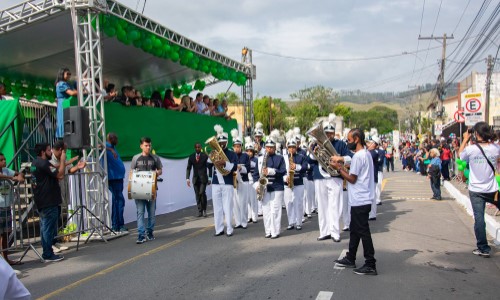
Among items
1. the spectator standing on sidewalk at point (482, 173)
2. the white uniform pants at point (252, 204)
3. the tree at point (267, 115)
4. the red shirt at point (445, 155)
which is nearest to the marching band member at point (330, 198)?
the spectator standing on sidewalk at point (482, 173)

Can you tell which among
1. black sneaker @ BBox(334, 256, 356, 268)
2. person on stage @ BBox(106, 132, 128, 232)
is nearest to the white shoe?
person on stage @ BBox(106, 132, 128, 232)

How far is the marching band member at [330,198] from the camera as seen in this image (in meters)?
8.92

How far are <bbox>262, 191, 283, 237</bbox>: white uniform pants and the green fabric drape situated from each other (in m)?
5.46

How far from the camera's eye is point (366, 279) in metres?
6.29

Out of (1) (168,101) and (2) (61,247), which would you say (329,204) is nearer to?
(2) (61,247)

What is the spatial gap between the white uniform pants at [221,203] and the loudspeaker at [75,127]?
286 centimetres

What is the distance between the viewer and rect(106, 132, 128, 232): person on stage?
10805 mm

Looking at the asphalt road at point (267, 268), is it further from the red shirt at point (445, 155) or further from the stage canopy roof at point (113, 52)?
the red shirt at point (445, 155)

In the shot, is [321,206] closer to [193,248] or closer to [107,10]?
[193,248]

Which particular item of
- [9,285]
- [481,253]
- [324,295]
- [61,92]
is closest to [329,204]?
[481,253]

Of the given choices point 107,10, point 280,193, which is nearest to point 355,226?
point 280,193

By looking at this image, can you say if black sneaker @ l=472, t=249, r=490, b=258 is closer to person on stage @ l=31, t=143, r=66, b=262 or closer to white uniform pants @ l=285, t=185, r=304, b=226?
white uniform pants @ l=285, t=185, r=304, b=226

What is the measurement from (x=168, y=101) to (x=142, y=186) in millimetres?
6827

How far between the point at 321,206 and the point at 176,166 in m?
7.38
